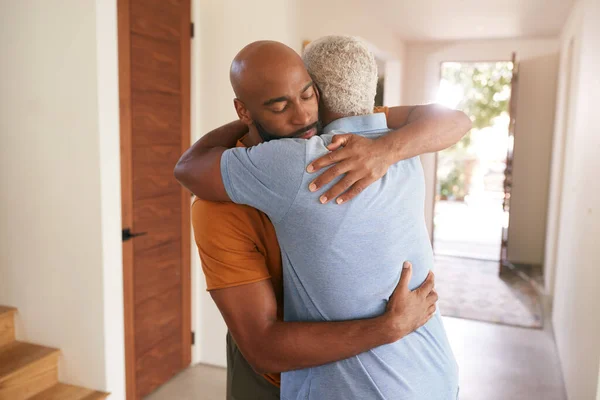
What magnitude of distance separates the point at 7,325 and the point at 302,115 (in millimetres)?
2196

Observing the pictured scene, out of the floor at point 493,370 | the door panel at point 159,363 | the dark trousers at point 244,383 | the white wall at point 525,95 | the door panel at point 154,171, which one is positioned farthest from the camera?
the white wall at point 525,95

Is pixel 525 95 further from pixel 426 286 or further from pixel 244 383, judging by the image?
pixel 244 383

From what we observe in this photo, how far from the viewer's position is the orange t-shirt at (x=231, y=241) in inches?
39.4

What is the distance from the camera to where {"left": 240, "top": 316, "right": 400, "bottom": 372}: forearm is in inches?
38.4

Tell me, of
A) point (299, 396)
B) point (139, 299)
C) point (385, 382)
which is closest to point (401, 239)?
point (385, 382)

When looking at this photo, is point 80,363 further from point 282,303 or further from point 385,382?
point 385,382

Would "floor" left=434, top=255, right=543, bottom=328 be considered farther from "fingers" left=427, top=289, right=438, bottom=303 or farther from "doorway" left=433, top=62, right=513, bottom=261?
"fingers" left=427, top=289, right=438, bottom=303

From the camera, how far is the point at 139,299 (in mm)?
2875

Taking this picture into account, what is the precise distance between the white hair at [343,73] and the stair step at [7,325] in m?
2.16

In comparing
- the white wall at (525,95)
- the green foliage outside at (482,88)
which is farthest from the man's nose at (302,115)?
the green foliage outside at (482,88)

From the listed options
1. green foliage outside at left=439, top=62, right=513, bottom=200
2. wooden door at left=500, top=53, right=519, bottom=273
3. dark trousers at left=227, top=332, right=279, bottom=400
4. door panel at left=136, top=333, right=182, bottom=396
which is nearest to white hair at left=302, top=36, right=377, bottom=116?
dark trousers at left=227, top=332, right=279, bottom=400

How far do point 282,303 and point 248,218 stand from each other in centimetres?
23

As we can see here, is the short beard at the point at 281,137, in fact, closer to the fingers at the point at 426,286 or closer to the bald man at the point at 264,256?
the bald man at the point at 264,256

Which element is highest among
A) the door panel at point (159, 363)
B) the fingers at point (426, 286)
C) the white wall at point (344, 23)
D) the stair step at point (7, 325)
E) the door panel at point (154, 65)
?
the white wall at point (344, 23)
